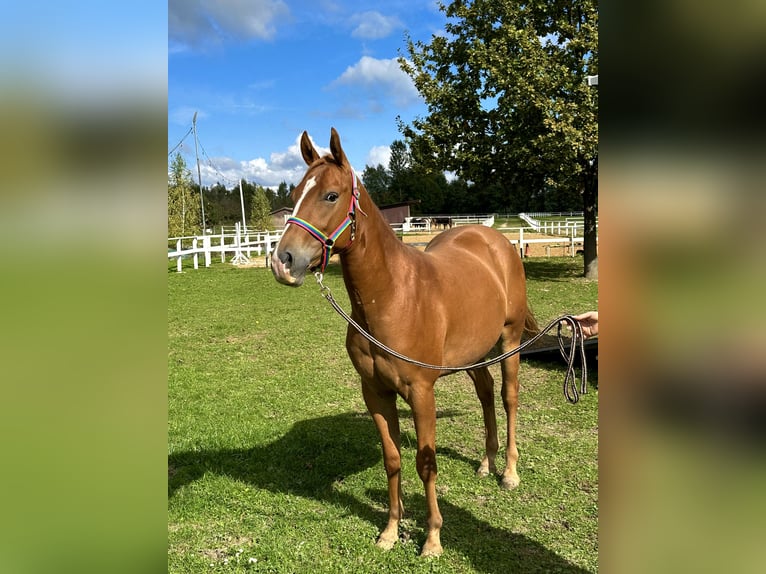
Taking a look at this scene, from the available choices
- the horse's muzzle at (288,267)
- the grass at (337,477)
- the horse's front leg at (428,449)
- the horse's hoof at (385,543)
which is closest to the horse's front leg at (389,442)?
the horse's hoof at (385,543)

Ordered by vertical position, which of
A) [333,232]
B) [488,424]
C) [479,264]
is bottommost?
[488,424]

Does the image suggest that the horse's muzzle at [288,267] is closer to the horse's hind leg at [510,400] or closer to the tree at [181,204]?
the horse's hind leg at [510,400]

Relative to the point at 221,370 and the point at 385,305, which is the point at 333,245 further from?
the point at 221,370

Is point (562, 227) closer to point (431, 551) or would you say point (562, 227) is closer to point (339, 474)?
point (339, 474)

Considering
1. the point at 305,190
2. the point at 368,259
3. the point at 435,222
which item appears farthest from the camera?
the point at 435,222

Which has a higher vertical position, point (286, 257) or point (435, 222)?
point (435, 222)

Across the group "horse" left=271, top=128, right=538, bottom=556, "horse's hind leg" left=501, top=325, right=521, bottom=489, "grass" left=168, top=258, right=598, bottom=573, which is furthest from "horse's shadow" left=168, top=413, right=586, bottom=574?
"horse's hind leg" left=501, top=325, right=521, bottom=489

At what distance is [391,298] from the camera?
2.98m

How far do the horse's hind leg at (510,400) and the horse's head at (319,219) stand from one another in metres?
2.17

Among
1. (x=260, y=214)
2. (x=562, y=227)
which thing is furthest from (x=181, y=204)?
(x=562, y=227)

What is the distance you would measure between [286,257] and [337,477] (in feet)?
8.10
